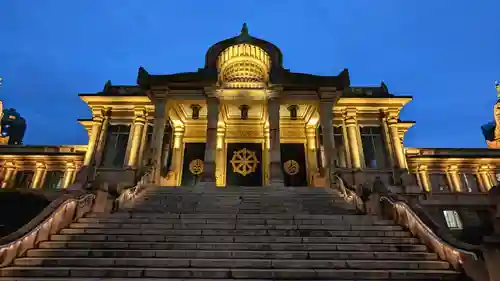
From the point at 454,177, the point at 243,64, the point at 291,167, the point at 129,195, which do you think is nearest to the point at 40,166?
the point at 129,195

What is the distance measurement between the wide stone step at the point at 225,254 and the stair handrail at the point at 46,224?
1.10 feet

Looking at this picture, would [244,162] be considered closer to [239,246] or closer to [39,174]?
[239,246]

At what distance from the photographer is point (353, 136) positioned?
864 inches

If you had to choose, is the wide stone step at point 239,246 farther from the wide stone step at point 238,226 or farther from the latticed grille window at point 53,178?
the latticed grille window at point 53,178

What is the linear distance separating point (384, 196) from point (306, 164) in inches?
504

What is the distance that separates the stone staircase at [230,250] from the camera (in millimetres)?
6086

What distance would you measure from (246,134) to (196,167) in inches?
182

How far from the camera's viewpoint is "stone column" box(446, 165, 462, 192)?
2314 centimetres

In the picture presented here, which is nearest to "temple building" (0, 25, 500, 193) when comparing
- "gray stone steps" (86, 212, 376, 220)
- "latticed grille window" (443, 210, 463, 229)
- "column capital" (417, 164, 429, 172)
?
"column capital" (417, 164, 429, 172)

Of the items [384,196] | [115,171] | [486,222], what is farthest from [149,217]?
[486,222]

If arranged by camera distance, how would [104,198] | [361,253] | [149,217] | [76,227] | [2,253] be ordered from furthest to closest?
1. [104,198]
2. [149,217]
3. [76,227]
4. [361,253]
5. [2,253]

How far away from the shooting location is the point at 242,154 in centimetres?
2284

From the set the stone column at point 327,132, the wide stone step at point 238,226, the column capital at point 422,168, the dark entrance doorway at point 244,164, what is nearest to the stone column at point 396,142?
the column capital at point 422,168

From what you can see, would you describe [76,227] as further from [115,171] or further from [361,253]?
[115,171]
